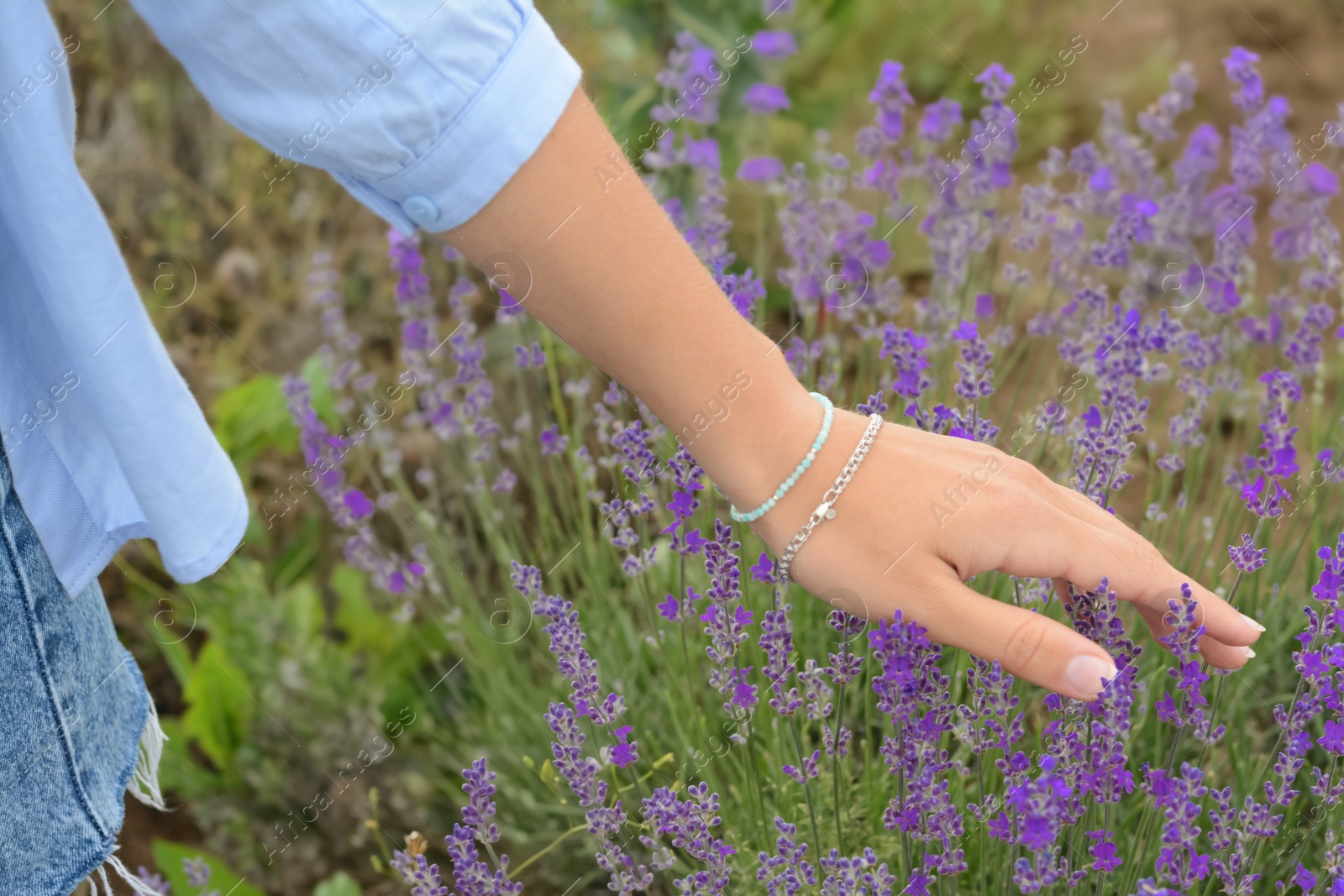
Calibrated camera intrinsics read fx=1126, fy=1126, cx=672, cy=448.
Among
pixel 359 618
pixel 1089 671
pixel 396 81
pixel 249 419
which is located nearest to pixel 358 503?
pixel 359 618

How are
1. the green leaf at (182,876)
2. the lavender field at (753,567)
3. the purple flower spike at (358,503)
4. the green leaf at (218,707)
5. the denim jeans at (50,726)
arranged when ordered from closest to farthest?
the denim jeans at (50,726), the lavender field at (753,567), the green leaf at (182,876), the purple flower spike at (358,503), the green leaf at (218,707)

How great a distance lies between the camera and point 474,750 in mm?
2158

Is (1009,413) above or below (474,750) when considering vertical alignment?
above

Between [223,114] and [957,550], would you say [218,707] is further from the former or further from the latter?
[957,550]

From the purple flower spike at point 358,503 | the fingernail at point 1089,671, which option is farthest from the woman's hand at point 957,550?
the purple flower spike at point 358,503

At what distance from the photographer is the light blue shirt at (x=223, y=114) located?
83cm

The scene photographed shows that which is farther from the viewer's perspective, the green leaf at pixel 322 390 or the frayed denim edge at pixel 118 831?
the green leaf at pixel 322 390

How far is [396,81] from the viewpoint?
0.84m

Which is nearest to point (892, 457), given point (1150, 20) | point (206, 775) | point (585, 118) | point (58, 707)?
point (585, 118)

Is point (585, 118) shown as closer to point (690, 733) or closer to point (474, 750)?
point (690, 733)

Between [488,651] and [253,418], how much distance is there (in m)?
0.85

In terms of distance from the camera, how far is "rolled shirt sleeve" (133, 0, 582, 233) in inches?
32.1

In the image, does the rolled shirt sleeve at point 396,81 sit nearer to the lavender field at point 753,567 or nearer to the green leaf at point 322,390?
the lavender field at point 753,567

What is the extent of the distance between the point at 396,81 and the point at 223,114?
0.19 m
